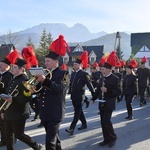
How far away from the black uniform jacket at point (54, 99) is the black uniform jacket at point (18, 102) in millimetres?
359

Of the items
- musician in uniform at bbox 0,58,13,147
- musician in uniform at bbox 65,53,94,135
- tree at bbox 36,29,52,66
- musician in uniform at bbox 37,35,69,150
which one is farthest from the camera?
tree at bbox 36,29,52,66

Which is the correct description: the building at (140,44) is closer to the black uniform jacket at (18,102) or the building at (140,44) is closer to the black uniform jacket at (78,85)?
the black uniform jacket at (78,85)

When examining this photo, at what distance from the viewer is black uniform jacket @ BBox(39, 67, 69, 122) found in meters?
4.59

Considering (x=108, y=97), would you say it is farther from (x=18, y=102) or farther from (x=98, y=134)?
(x=18, y=102)

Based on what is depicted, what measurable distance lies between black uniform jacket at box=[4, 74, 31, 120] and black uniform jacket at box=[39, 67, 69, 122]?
36 centimetres

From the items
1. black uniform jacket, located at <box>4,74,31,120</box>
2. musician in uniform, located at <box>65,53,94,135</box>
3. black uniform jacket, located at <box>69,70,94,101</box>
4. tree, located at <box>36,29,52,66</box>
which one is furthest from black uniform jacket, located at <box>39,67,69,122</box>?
tree, located at <box>36,29,52,66</box>

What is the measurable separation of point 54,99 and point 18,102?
2.40ft

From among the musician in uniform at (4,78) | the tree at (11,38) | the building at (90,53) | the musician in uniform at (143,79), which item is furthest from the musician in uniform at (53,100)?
the building at (90,53)

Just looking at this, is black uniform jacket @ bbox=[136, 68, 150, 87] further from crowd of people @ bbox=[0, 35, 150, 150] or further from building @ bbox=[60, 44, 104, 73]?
building @ bbox=[60, 44, 104, 73]

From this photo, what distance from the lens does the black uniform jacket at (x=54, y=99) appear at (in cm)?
459

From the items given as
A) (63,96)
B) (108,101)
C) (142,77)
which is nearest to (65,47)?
(63,96)

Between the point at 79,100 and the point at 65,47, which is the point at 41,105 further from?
the point at 79,100

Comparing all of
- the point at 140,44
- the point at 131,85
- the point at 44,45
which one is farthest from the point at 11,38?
the point at 131,85

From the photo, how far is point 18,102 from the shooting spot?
5.00 meters
